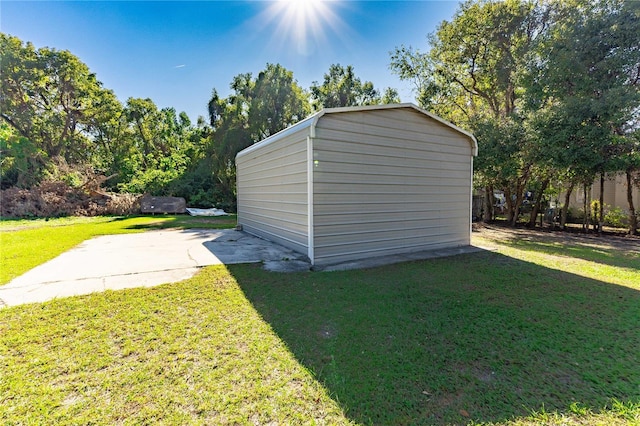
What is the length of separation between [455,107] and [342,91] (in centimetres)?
630

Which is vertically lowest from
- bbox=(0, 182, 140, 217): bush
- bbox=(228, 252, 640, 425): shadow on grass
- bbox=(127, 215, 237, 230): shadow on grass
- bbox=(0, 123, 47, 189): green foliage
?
bbox=(228, 252, 640, 425): shadow on grass

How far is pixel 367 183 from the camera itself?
5391 millimetres

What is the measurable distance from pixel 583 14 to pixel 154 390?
503 inches

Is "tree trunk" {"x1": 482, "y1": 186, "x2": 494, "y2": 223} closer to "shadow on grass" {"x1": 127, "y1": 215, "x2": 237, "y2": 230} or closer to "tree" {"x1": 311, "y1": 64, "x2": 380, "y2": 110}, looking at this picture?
"tree" {"x1": 311, "y1": 64, "x2": 380, "y2": 110}

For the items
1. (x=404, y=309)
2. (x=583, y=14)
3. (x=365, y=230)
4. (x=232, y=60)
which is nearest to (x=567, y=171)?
(x=583, y=14)

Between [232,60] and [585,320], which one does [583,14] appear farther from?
[232,60]

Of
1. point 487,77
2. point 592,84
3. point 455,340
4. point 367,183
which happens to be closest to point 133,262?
point 367,183

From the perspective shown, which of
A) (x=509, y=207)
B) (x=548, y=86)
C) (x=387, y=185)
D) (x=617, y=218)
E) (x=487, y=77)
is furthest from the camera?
(x=487, y=77)

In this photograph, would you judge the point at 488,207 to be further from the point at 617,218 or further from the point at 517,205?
the point at 617,218

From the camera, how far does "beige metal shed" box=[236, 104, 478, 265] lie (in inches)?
195

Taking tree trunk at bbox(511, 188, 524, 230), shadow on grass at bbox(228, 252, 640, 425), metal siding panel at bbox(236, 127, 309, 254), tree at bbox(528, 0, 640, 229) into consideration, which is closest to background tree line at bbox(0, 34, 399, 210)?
metal siding panel at bbox(236, 127, 309, 254)

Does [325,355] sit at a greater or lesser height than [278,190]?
lesser

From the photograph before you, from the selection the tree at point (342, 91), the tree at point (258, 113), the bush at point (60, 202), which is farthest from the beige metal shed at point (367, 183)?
the tree at point (342, 91)

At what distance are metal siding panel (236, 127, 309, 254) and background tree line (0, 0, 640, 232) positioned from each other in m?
7.56
